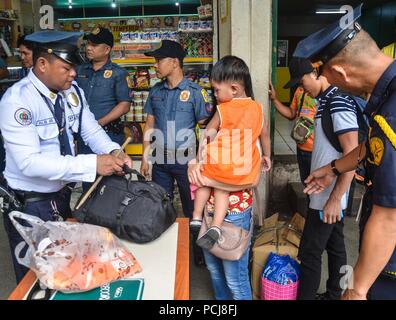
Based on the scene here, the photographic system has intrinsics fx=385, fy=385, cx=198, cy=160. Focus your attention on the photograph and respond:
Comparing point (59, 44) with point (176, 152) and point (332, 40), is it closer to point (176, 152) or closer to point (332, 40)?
point (332, 40)

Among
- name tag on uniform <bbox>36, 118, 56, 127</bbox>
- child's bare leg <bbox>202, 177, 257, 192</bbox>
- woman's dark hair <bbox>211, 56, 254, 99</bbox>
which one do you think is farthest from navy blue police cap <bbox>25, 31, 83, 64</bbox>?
child's bare leg <bbox>202, 177, 257, 192</bbox>

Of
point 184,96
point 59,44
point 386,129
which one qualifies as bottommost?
point 184,96

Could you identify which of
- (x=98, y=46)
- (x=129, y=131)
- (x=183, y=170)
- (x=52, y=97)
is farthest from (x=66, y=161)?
(x=129, y=131)

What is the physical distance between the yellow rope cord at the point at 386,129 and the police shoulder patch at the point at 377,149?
0.10ft

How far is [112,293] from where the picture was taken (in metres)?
1.33

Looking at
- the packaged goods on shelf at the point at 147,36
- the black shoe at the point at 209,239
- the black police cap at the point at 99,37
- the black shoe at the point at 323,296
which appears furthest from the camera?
the packaged goods on shelf at the point at 147,36

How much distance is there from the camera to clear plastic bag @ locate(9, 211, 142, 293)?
130 cm

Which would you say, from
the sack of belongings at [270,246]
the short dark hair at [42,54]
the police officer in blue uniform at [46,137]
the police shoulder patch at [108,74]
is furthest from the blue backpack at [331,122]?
the police shoulder patch at [108,74]

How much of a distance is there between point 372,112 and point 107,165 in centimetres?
112

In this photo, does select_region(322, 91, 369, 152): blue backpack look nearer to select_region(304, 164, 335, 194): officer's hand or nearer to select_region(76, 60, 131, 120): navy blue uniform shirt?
select_region(304, 164, 335, 194): officer's hand

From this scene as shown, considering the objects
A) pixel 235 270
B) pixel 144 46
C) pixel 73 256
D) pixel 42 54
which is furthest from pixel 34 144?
pixel 144 46

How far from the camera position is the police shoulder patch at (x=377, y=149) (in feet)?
3.89

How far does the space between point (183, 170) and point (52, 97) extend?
1318 millimetres

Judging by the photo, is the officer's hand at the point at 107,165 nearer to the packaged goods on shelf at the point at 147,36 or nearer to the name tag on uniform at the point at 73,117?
the name tag on uniform at the point at 73,117
